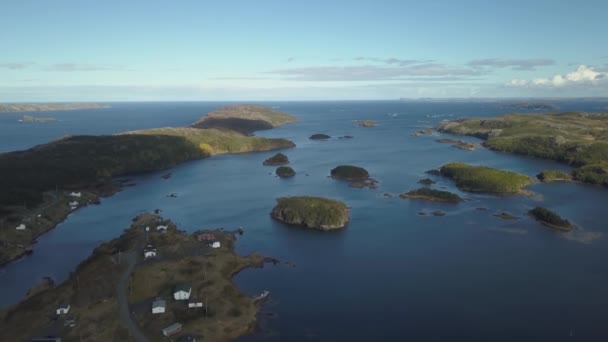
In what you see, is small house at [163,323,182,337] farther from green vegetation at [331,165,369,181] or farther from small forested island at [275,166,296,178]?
small forested island at [275,166,296,178]

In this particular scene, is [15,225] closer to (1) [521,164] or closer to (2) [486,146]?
(1) [521,164]

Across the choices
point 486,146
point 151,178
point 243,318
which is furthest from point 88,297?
point 486,146

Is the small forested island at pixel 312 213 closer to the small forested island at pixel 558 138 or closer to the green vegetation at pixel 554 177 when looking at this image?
the green vegetation at pixel 554 177

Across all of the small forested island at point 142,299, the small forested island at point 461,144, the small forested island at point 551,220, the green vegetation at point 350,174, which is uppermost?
the small forested island at point 461,144

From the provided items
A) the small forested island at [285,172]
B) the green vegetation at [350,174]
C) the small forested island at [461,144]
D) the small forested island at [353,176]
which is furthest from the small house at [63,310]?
the small forested island at [461,144]

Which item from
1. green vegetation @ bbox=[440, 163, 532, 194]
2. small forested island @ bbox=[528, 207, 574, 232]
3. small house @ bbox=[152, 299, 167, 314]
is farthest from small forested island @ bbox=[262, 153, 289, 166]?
small house @ bbox=[152, 299, 167, 314]

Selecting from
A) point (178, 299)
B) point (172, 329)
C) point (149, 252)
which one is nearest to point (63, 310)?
point (178, 299)

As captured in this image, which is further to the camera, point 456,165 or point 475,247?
point 456,165

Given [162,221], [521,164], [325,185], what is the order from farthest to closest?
1. [521,164]
2. [325,185]
3. [162,221]
